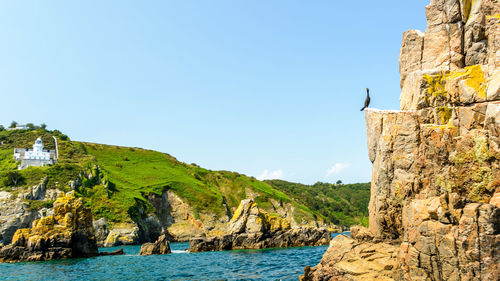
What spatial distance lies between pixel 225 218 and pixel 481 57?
122 metres

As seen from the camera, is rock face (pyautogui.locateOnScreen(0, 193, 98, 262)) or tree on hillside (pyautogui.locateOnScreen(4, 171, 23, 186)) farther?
tree on hillside (pyautogui.locateOnScreen(4, 171, 23, 186))

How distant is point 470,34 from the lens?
23.6 metres

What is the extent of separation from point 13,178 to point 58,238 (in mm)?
52489

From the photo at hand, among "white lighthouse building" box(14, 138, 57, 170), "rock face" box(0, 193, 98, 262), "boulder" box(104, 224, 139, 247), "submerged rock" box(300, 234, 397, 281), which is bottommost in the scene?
"boulder" box(104, 224, 139, 247)

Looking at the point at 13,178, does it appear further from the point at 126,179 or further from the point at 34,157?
the point at 126,179

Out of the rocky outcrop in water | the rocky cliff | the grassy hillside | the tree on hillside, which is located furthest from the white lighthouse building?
the rocky cliff

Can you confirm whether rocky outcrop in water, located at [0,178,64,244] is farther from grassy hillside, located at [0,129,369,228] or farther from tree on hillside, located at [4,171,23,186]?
tree on hillside, located at [4,171,23,186]

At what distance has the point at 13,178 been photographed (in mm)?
99375

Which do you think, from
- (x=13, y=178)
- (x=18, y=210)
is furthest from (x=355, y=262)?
(x=13, y=178)

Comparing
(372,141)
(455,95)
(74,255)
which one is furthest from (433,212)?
(74,255)

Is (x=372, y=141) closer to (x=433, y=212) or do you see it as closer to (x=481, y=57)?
(x=481, y=57)

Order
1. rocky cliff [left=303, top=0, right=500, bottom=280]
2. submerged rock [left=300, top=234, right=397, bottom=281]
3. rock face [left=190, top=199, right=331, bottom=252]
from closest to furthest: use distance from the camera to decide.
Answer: rocky cliff [left=303, top=0, right=500, bottom=280] → submerged rock [left=300, top=234, right=397, bottom=281] → rock face [left=190, top=199, right=331, bottom=252]

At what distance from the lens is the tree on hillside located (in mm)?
97625

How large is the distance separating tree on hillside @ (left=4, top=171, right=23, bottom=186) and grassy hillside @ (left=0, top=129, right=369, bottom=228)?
9.9 inches
